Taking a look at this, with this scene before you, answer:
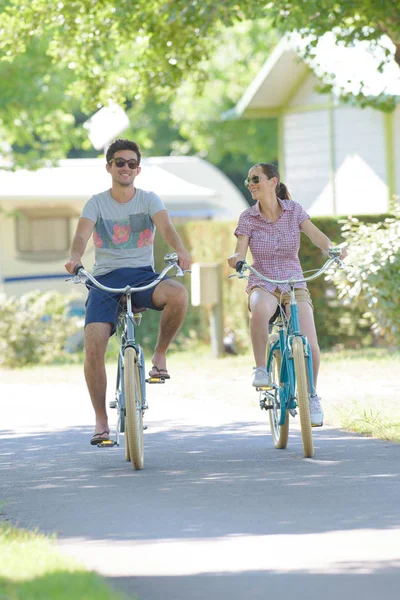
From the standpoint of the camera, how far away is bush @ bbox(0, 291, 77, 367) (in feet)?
58.1

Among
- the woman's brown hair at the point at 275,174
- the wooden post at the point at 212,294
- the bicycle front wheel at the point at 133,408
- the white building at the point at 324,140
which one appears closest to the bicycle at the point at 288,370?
the woman's brown hair at the point at 275,174

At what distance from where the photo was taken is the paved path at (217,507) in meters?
5.20

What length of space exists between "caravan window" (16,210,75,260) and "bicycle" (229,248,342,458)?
16.6 metres

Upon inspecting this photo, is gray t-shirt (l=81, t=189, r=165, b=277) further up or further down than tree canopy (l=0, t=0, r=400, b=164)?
further down

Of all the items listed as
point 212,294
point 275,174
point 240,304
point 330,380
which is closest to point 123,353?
point 275,174

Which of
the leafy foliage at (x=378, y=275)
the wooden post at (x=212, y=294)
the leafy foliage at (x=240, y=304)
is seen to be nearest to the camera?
the leafy foliage at (x=378, y=275)

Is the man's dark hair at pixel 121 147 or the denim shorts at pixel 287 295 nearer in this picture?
the man's dark hair at pixel 121 147

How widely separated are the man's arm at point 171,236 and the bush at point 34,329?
935cm

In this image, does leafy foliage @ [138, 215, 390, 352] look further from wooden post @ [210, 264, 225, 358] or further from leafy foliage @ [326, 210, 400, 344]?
wooden post @ [210, 264, 225, 358]

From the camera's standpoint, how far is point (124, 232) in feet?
28.1

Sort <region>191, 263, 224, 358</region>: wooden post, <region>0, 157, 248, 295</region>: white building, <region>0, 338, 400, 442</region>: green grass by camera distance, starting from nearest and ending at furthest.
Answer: <region>0, 338, 400, 442</region>: green grass → <region>191, 263, 224, 358</region>: wooden post → <region>0, 157, 248, 295</region>: white building

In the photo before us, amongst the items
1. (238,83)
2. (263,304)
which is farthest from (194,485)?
(238,83)

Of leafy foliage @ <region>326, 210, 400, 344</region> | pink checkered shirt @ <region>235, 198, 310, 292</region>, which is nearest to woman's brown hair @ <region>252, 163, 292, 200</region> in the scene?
pink checkered shirt @ <region>235, 198, 310, 292</region>

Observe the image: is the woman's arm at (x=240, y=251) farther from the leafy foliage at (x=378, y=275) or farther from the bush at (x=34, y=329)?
the bush at (x=34, y=329)
